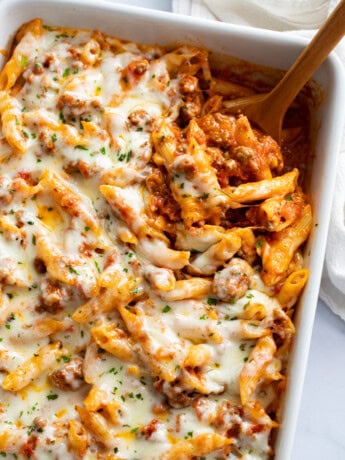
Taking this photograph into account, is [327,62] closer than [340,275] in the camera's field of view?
Yes

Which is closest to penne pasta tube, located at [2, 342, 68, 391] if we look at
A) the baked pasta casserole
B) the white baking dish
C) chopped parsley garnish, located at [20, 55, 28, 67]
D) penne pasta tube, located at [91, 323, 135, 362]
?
the baked pasta casserole

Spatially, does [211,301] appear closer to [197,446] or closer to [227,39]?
[197,446]

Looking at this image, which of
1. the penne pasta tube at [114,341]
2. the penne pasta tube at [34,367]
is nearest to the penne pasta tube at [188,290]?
the penne pasta tube at [114,341]

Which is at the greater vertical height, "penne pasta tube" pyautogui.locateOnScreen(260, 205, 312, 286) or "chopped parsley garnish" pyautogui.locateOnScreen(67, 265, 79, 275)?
"penne pasta tube" pyautogui.locateOnScreen(260, 205, 312, 286)

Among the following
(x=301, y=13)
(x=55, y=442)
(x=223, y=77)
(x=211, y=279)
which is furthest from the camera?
(x=301, y=13)

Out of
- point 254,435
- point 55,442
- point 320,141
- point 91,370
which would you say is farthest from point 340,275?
point 55,442

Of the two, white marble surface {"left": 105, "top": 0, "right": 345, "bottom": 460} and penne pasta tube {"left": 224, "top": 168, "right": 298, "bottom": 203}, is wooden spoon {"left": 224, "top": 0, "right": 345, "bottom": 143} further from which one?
white marble surface {"left": 105, "top": 0, "right": 345, "bottom": 460}

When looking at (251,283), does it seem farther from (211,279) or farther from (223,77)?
(223,77)

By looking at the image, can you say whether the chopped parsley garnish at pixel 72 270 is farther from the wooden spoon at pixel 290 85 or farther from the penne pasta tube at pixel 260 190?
the wooden spoon at pixel 290 85

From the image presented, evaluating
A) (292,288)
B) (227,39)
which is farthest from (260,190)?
(227,39)
